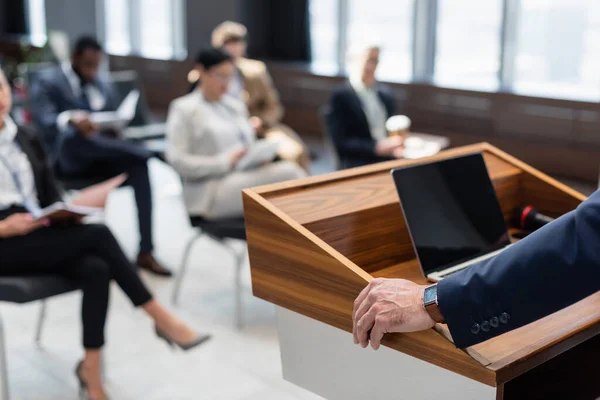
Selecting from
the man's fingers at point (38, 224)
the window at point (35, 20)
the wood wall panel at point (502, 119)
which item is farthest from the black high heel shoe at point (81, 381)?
the window at point (35, 20)

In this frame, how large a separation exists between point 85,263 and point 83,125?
1.69 metres

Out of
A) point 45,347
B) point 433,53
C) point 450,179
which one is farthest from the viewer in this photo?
point 433,53

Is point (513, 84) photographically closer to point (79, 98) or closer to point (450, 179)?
point (79, 98)

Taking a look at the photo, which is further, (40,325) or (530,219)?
(40,325)

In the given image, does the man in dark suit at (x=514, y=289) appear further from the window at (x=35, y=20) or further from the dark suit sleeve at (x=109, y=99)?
the window at (x=35, y=20)

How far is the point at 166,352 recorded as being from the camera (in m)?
3.51

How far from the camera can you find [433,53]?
27.2 ft

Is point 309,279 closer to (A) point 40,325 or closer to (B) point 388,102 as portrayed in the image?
(A) point 40,325

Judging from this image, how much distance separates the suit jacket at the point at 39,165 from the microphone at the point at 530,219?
1916mm

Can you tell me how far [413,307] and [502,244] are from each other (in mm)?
781

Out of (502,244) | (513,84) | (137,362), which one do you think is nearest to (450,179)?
(502,244)

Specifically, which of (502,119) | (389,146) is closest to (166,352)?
(389,146)

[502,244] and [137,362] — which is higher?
[502,244]

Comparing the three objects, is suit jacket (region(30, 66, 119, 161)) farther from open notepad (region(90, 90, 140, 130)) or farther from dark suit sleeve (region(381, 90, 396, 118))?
dark suit sleeve (region(381, 90, 396, 118))
